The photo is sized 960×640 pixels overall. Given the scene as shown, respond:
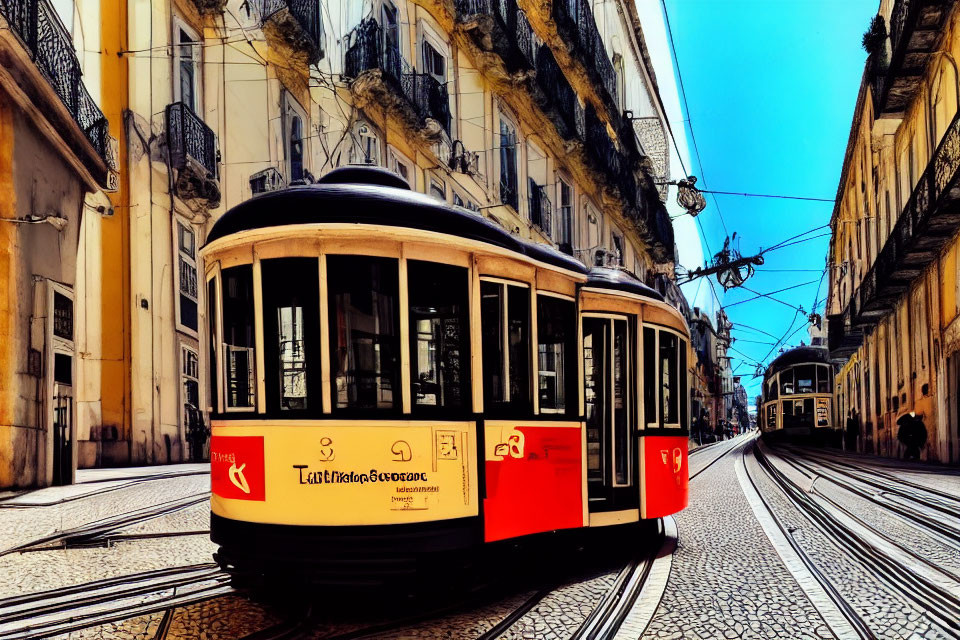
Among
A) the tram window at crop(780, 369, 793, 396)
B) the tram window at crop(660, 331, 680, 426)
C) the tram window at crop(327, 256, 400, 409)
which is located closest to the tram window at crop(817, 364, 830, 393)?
the tram window at crop(780, 369, 793, 396)

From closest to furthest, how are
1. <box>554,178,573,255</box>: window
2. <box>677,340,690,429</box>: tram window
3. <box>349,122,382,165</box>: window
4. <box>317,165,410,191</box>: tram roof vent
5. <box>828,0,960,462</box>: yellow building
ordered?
<box>317,165,410,191</box>: tram roof vent → <box>677,340,690,429</box>: tram window → <box>349,122,382,165</box>: window → <box>828,0,960,462</box>: yellow building → <box>554,178,573,255</box>: window

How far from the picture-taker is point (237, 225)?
194 inches

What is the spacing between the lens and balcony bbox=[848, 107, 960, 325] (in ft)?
54.3

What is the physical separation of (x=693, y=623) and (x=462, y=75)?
1664cm

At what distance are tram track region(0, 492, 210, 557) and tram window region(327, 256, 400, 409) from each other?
3.48 meters

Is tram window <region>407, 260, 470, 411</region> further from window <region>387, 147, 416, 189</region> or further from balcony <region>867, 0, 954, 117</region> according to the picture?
balcony <region>867, 0, 954, 117</region>

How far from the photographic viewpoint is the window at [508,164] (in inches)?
824

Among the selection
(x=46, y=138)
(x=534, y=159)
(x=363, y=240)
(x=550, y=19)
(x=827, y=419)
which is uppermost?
(x=550, y=19)

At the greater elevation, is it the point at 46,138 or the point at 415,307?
the point at 46,138

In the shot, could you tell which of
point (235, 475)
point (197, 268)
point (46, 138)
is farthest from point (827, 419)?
point (235, 475)

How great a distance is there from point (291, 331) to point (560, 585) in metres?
2.30

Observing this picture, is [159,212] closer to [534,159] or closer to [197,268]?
[197,268]

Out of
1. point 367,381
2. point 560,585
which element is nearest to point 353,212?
point 367,381

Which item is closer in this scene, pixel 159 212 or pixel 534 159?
pixel 159 212
